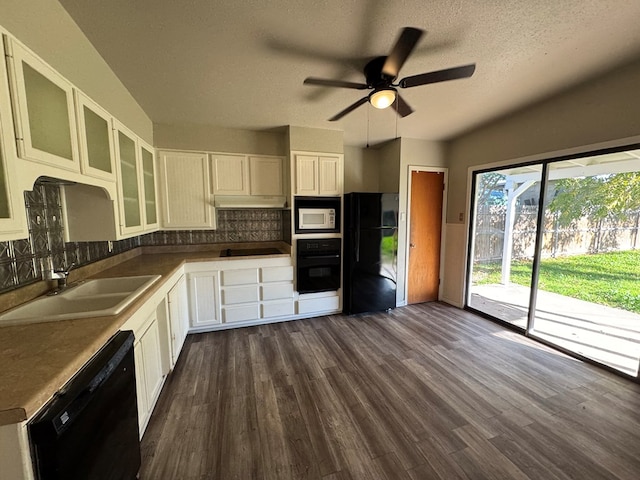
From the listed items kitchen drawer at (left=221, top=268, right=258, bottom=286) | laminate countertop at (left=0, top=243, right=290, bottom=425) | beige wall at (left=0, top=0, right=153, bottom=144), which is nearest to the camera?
laminate countertop at (left=0, top=243, right=290, bottom=425)

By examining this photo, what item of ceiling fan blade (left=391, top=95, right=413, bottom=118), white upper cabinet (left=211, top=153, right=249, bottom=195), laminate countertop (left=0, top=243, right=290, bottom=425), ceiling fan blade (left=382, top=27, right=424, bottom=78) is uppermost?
ceiling fan blade (left=382, top=27, right=424, bottom=78)

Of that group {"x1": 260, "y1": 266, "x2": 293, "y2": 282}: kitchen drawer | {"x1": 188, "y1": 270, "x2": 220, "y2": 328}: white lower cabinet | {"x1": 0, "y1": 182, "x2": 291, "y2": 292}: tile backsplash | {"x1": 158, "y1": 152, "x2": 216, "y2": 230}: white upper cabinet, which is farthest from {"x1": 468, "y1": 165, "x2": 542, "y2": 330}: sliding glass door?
{"x1": 0, "y1": 182, "x2": 291, "y2": 292}: tile backsplash

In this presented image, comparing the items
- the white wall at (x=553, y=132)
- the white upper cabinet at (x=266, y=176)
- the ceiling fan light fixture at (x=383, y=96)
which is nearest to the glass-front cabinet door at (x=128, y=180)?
the white upper cabinet at (x=266, y=176)

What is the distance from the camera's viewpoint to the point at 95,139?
5.31 feet

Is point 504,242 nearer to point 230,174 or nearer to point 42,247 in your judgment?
point 230,174

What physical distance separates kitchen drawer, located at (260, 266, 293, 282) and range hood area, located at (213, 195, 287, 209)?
2.69 feet

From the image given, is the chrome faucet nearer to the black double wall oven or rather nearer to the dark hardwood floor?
the dark hardwood floor

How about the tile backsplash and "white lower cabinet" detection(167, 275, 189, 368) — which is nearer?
the tile backsplash

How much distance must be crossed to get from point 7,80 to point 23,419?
121 cm

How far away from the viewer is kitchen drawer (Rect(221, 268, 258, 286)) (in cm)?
305

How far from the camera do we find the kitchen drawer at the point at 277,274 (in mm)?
3209

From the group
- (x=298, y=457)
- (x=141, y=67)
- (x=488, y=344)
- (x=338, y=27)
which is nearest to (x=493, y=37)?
(x=338, y=27)

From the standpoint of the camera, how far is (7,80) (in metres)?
0.99

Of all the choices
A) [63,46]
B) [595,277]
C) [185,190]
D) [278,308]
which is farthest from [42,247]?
[595,277]
